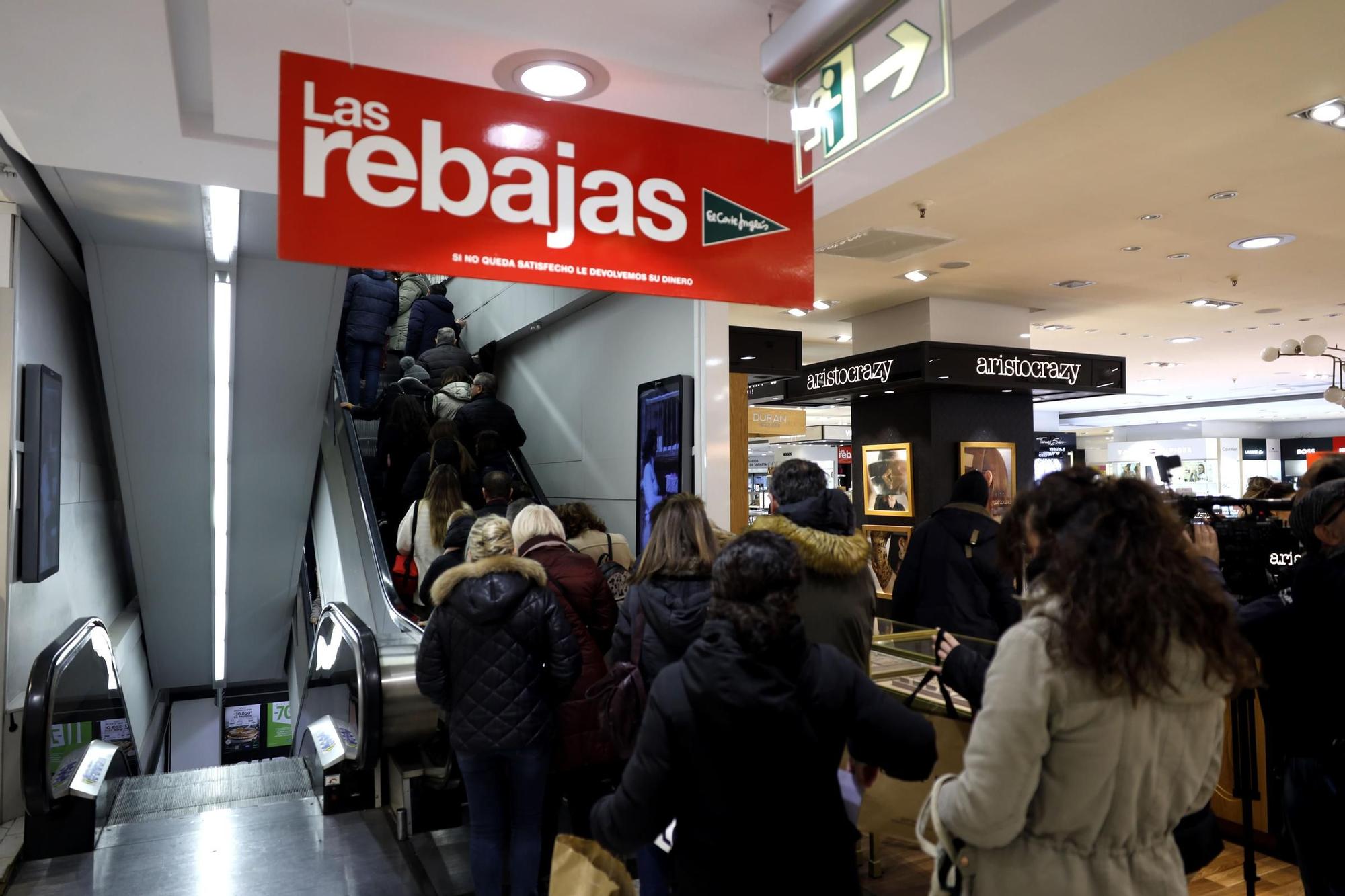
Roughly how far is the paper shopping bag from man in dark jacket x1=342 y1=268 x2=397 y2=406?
273 inches

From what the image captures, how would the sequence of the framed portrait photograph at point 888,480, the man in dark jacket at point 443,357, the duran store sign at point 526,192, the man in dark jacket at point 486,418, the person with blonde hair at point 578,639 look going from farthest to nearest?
the framed portrait photograph at point 888,480
the man in dark jacket at point 443,357
the man in dark jacket at point 486,418
the person with blonde hair at point 578,639
the duran store sign at point 526,192

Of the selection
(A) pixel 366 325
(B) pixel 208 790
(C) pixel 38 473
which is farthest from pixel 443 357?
(B) pixel 208 790

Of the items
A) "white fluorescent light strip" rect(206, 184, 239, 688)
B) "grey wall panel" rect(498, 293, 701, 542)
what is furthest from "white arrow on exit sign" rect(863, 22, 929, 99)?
"white fluorescent light strip" rect(206, 184, 239, 688)

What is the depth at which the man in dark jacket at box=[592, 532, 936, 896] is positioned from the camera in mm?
1741

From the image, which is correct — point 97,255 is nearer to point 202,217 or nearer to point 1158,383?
point 202,217

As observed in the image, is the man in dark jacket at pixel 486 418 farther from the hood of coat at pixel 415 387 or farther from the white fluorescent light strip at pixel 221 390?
the white fluorescent light strip at pixel 221 390

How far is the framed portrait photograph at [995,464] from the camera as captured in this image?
966 centimetres

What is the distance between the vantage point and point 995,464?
986cm

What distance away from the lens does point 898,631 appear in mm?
4305

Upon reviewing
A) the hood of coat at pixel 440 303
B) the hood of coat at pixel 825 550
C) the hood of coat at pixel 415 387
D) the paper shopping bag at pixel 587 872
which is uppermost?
the hood of coat at pixel 440 303

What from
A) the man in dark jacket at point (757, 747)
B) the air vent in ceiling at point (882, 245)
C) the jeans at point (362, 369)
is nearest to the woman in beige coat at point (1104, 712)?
the man in dark jacket at point (757, 747)

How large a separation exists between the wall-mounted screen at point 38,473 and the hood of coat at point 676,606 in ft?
12.4

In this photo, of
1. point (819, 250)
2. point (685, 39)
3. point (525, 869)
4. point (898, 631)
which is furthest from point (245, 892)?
point (819, 250)

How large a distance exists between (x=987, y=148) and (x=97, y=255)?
579cm
